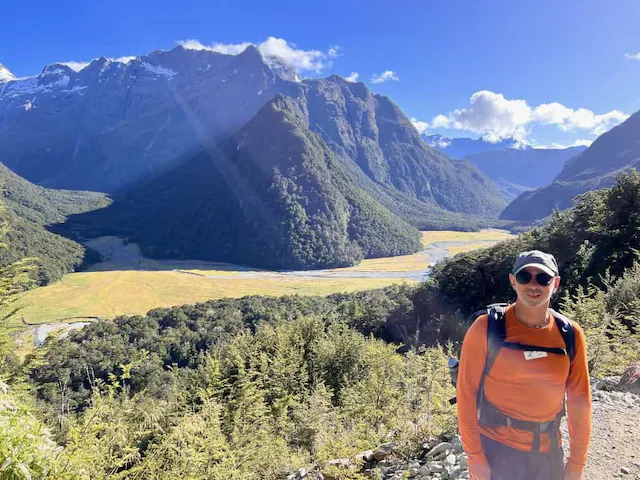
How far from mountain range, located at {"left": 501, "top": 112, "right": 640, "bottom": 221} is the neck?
604 ft

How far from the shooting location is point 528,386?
7.79ft

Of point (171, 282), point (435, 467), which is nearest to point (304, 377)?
point (435, 467)

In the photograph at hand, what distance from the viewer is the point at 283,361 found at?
12094 millimetres

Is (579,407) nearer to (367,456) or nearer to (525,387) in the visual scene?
(525,387)

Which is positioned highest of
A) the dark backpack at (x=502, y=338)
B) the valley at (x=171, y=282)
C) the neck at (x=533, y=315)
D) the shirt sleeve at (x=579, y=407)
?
the neck at (x=533, y=315)

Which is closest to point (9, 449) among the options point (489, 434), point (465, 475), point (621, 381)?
point (489, 434)

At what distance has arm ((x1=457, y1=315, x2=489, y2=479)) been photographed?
2.42m

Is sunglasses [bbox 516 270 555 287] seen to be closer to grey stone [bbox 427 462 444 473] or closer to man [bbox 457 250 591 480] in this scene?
man [bbox 457 250 591 480]

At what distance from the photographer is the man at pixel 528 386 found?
92.7 inches

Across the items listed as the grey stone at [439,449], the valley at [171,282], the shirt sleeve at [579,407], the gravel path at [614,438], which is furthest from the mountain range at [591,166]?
the shirt sleeve at [579,407]

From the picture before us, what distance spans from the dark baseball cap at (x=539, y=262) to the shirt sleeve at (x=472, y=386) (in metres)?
0.44

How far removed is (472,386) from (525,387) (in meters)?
0.33

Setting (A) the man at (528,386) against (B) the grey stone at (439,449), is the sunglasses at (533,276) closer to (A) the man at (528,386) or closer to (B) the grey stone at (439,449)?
(A) the man at (528,386)

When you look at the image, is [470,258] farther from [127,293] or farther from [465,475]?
[127,293]
